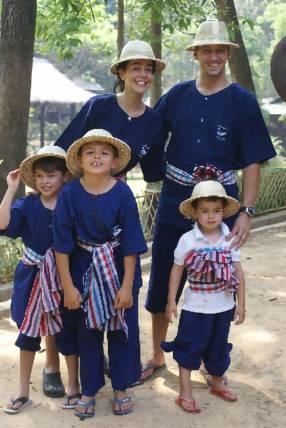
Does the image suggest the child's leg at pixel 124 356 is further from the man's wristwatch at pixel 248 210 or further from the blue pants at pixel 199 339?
the man's wristwatch at pixel 248 210

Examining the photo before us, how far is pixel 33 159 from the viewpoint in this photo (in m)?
2.97

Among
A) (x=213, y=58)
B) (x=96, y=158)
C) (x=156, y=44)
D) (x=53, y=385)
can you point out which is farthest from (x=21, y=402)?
(x=156, y=44)

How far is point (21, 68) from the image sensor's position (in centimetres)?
570

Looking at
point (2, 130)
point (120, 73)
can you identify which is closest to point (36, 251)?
point (120, 73)

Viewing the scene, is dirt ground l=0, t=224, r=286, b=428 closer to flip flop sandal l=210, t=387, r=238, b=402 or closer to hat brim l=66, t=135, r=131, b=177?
flip flop sandal l=210, t=387, r=238, b=402

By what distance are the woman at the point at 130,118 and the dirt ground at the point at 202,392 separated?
0.43ft

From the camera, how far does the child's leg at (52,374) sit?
3.22m

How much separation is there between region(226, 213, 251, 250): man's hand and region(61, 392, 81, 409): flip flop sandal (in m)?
1.12

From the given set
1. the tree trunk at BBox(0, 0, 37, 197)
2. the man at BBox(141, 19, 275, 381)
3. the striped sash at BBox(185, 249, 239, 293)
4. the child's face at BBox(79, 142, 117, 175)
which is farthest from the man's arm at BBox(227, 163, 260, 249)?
the tree trunk at BBox(0, 0, 37, 197)

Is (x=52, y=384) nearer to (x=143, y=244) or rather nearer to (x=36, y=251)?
(x=36, y=251)

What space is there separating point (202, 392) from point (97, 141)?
150 cm

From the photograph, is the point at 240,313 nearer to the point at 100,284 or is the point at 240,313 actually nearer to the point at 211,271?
the point at 211,271

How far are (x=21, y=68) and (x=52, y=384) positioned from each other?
11.3 ft

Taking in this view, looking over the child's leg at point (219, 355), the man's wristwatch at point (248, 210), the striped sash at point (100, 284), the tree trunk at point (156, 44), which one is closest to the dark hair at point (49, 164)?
the striped sash at point (100, 284)
